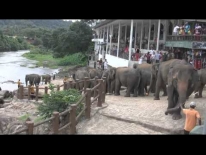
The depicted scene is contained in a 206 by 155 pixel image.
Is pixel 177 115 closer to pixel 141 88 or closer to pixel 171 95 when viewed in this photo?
pixel 171 95

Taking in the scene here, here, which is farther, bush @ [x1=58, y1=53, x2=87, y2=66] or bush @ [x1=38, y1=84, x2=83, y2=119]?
bush @ [x1=58, y1=53, x2=87, y2=66]

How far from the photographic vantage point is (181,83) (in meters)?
8.95

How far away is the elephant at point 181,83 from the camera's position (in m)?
8.84

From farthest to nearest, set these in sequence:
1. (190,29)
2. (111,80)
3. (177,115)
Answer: (190,29)
(111,80)
(177,115)

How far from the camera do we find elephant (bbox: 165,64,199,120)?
884cm

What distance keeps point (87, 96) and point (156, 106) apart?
Result: 2740 mm

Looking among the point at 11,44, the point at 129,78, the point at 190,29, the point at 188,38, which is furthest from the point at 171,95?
the point at 11,44

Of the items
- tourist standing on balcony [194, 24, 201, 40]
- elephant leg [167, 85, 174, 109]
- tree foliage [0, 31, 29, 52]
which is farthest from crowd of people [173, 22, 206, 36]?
tree foliage [0, 31, 29, 52]

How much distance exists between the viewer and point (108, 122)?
370 inches

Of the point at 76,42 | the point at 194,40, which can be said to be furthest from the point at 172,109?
the point at 76,42

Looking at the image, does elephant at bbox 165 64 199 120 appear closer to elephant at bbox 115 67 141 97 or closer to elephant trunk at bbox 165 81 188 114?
elephant trunk at bbox 165 81 188 114

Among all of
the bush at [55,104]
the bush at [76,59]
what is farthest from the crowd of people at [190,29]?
the bush at [76,59]

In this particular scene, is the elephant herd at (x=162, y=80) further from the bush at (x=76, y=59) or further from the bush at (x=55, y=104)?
the bush at (x=76, y=59)
